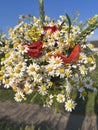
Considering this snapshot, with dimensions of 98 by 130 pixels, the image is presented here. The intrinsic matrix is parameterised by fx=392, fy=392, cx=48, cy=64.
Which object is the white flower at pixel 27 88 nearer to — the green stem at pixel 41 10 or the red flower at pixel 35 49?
the red flower at pixel 35 49

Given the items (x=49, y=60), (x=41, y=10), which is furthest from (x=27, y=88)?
(x=41, y=10)

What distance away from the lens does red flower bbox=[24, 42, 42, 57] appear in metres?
4.34

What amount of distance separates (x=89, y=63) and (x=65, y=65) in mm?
292

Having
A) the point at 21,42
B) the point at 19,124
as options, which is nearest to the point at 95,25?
the point at 21,42

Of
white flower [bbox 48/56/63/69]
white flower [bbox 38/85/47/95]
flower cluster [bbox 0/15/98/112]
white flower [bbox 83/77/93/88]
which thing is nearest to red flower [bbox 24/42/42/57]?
flower cluster [bbox 0/15/98/112]

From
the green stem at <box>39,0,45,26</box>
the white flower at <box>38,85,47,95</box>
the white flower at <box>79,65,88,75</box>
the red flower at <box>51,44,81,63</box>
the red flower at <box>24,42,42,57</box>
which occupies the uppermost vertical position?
the green stem at <box>39,0,45,26</box>

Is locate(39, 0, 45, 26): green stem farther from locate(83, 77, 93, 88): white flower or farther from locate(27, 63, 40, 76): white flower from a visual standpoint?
locate(83, 77, 93, 88): white flower

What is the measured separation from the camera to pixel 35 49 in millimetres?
4363

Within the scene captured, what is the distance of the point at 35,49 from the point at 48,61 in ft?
0.84

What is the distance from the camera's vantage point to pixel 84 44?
14.9 ft

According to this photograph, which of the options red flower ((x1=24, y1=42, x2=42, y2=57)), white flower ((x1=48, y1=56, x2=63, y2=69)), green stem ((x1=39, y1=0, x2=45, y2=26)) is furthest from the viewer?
green stem ((x1=39, y1=0, x2=45, y2=26))

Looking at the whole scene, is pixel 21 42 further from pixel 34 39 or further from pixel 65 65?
pixel 65 65

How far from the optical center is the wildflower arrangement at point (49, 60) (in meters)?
4.23

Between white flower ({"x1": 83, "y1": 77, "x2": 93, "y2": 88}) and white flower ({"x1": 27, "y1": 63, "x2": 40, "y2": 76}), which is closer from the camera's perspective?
white flower ({"x1": 27, "y1": 63, "x2": 40, "y2": 76})
